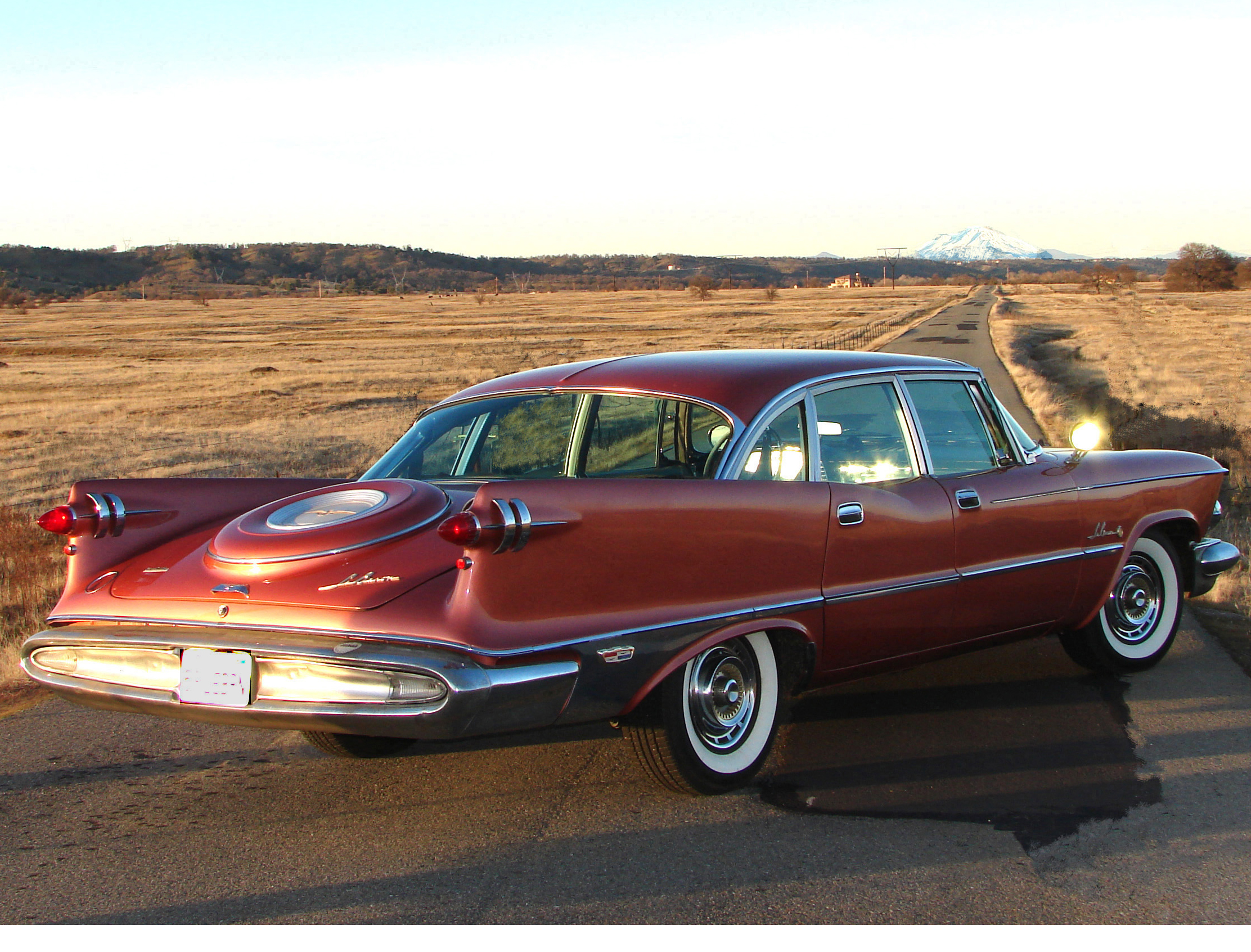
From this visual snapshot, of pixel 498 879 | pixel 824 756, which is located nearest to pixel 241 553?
pixel 498 879

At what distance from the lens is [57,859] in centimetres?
345

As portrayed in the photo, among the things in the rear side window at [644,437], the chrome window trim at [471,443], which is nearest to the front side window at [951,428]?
the rear side window at [644,437]

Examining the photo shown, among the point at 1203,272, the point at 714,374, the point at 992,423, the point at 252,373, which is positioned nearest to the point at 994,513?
the point at 992,423

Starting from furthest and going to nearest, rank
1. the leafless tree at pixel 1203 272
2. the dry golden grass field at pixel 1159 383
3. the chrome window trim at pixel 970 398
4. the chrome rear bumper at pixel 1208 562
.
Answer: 1. the leafless tree at pixel 1203 272
2. the dry golden grass field at pixel 1159 383
3. the chrome rear bumper at pixel 1208 562
4. the chrome window trim at pixel 970 398

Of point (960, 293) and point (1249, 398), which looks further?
point (960, 293)

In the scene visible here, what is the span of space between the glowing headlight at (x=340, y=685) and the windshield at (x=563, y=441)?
46.9 inches

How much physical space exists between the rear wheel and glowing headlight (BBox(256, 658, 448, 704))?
995 millimetres

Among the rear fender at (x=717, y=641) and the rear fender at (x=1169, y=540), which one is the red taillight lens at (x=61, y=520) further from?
the rear fender at (x=1169, y=540)

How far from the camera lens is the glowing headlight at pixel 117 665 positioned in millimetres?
3555

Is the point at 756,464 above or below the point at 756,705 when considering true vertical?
above

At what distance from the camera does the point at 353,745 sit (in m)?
4.37

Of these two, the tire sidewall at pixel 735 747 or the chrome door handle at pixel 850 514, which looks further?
the chrome door handle at pixel 850 514

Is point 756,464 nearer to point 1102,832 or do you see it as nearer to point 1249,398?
point 1102,832
